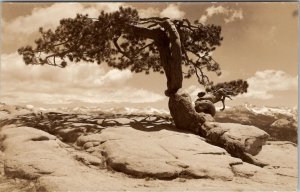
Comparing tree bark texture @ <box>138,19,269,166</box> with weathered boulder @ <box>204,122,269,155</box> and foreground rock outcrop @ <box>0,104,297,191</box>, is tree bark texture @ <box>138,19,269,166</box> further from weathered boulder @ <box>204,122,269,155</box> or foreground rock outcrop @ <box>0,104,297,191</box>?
foreground rock outcrop @ <box>0,104,297,191</box>

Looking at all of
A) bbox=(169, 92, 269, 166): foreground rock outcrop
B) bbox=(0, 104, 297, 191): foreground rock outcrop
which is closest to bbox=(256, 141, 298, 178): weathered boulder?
bbox=(0, 104, 297, 191): foreground rock outcrop

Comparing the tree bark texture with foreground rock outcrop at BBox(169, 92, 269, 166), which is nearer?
foreground rock outcrop at BBox(169, 92, 269, 166)

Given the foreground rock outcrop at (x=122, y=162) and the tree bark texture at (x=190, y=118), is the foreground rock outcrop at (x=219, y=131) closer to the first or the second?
the tree bark texture at (x=190, y=118)

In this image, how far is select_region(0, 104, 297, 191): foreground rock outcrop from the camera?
8.28 m

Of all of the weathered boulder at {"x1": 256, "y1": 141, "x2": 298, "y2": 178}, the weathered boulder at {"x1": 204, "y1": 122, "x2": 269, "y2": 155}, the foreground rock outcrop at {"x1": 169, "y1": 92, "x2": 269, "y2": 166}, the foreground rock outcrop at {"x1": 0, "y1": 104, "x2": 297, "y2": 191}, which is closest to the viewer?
the foreground rock outcrop at {"x1": 0, "y1": 104, "x2": 297, "y2": 191}

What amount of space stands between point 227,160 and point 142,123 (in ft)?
14.2

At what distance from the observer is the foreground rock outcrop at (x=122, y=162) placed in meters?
8.28

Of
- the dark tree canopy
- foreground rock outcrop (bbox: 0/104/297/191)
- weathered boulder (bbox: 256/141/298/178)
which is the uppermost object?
the dark tree canopy

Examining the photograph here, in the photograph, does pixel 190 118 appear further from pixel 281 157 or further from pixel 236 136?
pixel 281 157

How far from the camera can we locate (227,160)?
10.4 metres

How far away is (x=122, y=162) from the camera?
362 inches

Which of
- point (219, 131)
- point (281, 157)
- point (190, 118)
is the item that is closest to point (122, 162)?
point (219, 131)

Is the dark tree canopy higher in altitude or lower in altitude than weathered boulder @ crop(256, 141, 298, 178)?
higher

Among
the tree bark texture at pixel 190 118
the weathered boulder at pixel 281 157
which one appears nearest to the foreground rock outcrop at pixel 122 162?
the weathered boulder at pixel 281 157
